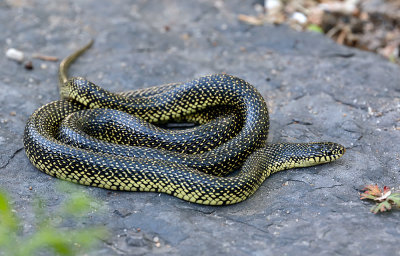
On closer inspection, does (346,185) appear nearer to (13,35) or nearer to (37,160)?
(37,160)

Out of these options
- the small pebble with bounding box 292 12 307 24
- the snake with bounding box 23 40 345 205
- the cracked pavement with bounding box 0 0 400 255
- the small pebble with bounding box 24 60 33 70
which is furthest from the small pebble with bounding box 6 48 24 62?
the small pebble with bounding box 292 12 307 24

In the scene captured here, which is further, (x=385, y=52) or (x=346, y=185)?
(x=385, y=52)

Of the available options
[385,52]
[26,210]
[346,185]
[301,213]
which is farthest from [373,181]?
[385,52]

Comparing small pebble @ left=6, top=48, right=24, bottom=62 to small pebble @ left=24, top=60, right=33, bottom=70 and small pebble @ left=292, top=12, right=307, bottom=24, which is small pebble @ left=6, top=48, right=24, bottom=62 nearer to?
small pebble @ left=24, top=60, right=33, bottom=70

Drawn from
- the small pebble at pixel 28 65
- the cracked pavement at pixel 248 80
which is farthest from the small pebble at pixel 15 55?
the small pebble at pixel 28 65

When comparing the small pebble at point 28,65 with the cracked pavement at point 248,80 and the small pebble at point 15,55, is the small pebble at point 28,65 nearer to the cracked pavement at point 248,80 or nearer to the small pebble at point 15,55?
the cracked pavement at point 248,80

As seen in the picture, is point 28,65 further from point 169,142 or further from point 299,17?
point 299,17

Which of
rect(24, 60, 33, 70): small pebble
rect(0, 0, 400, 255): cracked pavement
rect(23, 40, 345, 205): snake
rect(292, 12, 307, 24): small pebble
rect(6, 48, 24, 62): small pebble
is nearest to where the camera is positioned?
rect(0, 0, 400, 255): cracked pavement
